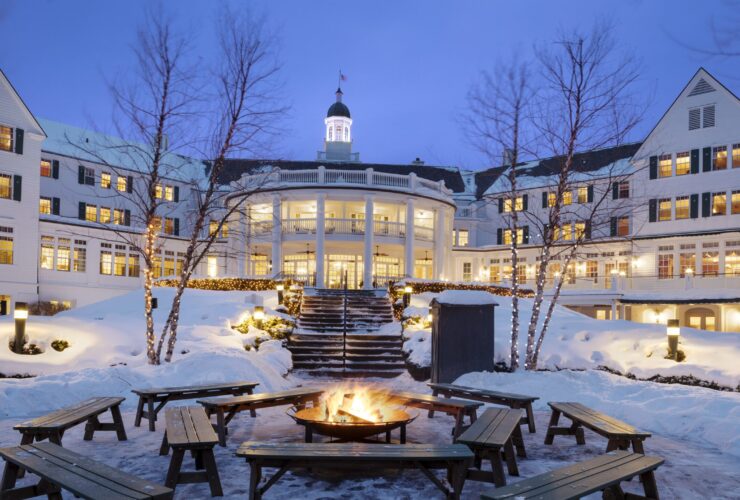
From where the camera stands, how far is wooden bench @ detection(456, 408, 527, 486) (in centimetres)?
598

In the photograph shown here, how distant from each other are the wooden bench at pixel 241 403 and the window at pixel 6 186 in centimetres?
2509

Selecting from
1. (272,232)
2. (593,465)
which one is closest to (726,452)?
(593,465)

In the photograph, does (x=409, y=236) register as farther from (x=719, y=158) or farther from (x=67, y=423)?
(x=67, y=423)

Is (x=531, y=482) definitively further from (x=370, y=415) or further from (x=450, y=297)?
(x=450, y=297)

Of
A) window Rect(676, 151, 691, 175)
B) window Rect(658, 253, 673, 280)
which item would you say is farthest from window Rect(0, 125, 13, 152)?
window Rect(676, 151, 691, 175)

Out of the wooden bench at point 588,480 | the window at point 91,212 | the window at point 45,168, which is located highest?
the window at point 45,168

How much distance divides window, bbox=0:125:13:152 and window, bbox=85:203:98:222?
8.30 m

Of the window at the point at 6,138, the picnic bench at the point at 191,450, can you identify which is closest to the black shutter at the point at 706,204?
the picnic bench at the point at 191,450

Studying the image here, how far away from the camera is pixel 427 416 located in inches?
428

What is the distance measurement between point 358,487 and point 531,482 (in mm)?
2140

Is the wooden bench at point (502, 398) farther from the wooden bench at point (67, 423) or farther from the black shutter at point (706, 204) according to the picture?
the black shutter at point (706, 204)

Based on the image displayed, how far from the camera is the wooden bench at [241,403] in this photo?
8.17m

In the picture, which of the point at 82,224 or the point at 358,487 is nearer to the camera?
the point at 358,487

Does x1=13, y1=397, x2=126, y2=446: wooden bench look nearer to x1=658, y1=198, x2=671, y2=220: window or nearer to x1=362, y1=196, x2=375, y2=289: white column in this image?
x1=362, y1=196, x2=375, y2=289: white column
